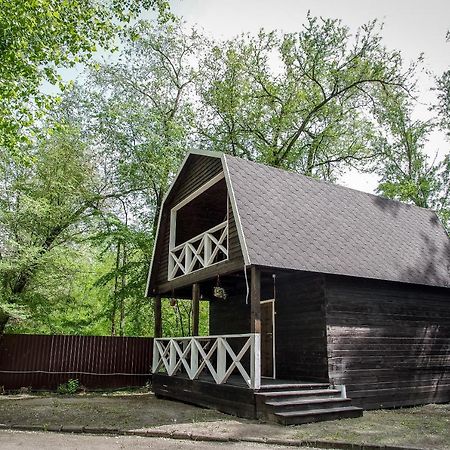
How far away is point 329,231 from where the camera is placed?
32.7ft

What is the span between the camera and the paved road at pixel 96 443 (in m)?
5.80

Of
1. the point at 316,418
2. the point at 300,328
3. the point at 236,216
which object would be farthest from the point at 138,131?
the point at 316,418

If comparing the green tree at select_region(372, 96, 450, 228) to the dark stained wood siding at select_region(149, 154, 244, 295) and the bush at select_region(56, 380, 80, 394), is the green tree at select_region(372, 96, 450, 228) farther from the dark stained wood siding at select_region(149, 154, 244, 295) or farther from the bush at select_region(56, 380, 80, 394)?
the bush at select_region(56, 380, 80, 394)

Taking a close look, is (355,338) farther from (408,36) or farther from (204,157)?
(408,36)

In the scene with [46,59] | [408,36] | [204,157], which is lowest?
[204,157]

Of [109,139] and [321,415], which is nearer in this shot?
[321,415]

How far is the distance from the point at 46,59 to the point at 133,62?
10608mm

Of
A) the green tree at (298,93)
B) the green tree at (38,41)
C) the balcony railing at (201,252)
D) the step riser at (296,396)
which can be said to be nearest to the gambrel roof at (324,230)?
the balcony railing at (201,252)

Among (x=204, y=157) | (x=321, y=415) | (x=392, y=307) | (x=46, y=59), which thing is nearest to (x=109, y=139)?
(x=46, y=59)

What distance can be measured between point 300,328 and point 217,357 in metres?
2.00

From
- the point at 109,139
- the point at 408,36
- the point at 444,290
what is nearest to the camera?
the point at 444,290

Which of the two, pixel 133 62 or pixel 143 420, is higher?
pixel 133 62

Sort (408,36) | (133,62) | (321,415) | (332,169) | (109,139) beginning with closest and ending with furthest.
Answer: (321,415)
(408,36)
(109,139)
(133,62)
(332,169)

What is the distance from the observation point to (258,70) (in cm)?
2183
